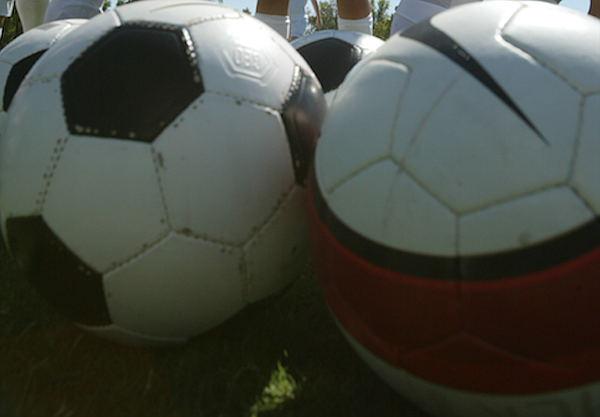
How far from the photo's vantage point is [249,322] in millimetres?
2146

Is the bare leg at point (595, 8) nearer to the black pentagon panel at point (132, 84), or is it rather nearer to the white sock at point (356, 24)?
the white sock at point (356, 24)

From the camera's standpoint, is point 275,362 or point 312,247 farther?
point 275,362

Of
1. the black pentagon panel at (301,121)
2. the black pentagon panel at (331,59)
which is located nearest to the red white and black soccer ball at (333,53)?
the black pentagon panel at (331,59)

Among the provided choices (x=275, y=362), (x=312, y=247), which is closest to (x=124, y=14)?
(x=312, y=247)

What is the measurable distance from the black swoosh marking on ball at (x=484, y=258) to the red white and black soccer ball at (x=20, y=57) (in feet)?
7.51

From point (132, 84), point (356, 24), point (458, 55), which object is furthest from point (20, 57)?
point (356, 24)

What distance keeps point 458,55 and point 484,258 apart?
606mm

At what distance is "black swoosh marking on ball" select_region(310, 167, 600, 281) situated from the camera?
4.08ft

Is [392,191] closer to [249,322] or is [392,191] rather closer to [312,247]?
[312,247]

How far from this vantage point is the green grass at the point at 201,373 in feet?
5.75

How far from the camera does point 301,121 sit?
6.26 ft

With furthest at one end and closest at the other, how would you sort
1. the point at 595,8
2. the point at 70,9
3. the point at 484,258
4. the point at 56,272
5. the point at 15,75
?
the point at 595,8, the point at 70,9, the point at 15,75, the point at 56,272, the point at 484,258

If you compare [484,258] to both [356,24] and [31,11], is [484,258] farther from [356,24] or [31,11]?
[31,11]

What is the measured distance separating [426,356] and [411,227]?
1.21 ft
